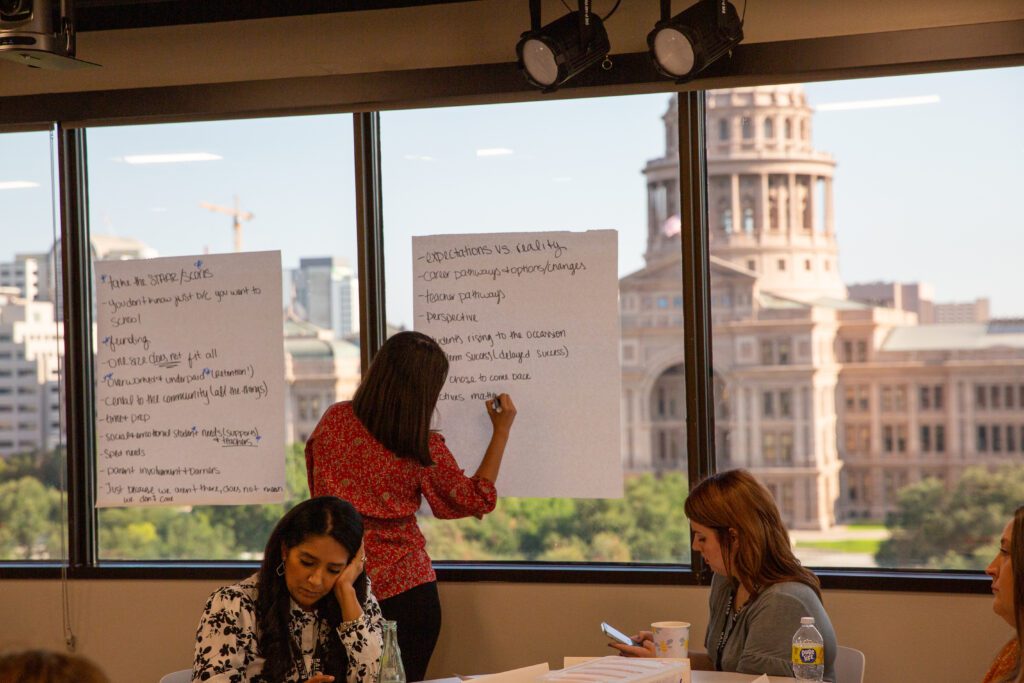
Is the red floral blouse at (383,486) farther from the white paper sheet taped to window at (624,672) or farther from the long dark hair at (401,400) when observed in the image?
the white paper sheet taped to window at (624,672)

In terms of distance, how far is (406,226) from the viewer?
4027mm

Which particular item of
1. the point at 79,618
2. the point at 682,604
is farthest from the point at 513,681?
the point at 79,618

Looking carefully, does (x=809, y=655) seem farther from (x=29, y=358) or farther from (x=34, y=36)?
(x=29, y=358)

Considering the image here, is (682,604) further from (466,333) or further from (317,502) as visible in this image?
(317,502)

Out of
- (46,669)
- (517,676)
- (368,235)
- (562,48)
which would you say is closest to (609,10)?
(562,48)

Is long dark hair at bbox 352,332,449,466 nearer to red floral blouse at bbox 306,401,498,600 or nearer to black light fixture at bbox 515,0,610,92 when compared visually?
red floral blouse at bbox 306,401,498,600

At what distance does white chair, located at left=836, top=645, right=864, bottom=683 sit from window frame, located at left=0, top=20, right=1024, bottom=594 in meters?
0.79

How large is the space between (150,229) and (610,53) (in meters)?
1.85

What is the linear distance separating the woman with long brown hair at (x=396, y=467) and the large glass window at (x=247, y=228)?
740 millimetres

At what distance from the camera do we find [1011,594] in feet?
7.64

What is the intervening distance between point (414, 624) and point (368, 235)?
141 centimetres

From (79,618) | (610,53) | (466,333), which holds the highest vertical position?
(610,53)

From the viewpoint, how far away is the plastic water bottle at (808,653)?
97.7 inches

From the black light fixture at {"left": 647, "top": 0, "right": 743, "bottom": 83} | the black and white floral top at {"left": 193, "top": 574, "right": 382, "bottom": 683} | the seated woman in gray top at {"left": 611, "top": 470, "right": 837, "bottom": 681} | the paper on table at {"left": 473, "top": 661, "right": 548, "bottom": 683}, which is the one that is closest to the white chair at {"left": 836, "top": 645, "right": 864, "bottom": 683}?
the seated woman in gray top at {"left": 611, "top": 470, "right": 837, "bottom": 681}
